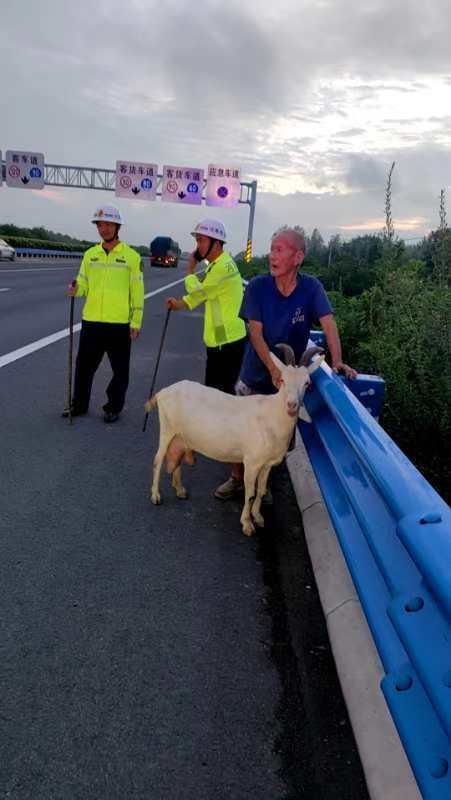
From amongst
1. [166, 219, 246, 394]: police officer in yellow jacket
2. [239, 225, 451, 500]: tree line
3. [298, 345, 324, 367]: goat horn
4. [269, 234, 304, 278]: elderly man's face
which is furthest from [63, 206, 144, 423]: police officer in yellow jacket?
[298, 345, 324, 367]: goat horn

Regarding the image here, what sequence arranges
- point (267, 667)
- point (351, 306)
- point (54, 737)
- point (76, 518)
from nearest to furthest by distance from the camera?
1. point (54, 737)
2. point (267, 667)
3. point (76, 518)
4. point (351, 306)

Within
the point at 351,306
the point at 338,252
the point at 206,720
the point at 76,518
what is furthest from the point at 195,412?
the point at 338,252

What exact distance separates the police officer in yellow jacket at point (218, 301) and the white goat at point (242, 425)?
1.09 meters

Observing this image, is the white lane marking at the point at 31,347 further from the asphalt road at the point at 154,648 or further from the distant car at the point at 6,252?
the distant car at the point at 6,252

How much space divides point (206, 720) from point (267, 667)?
1.55ft

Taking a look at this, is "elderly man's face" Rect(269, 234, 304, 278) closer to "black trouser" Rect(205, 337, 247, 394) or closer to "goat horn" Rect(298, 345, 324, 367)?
"goat horn" Rect(298, 345, 324, 367)

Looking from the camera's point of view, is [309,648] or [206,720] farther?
[309,648]

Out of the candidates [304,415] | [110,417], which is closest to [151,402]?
[304,415]

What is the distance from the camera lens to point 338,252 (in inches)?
850

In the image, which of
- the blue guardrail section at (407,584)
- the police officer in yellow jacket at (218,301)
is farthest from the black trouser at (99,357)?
the blue guardrail section at (407,584)

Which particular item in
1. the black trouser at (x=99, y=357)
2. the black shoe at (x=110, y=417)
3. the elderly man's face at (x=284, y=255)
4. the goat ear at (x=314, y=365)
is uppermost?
the elderly man's face at (x=284, y=255)

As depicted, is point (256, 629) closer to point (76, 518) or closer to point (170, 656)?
point (170, 656)

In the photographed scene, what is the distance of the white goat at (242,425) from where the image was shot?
414 cm

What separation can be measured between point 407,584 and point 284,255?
2791mm
